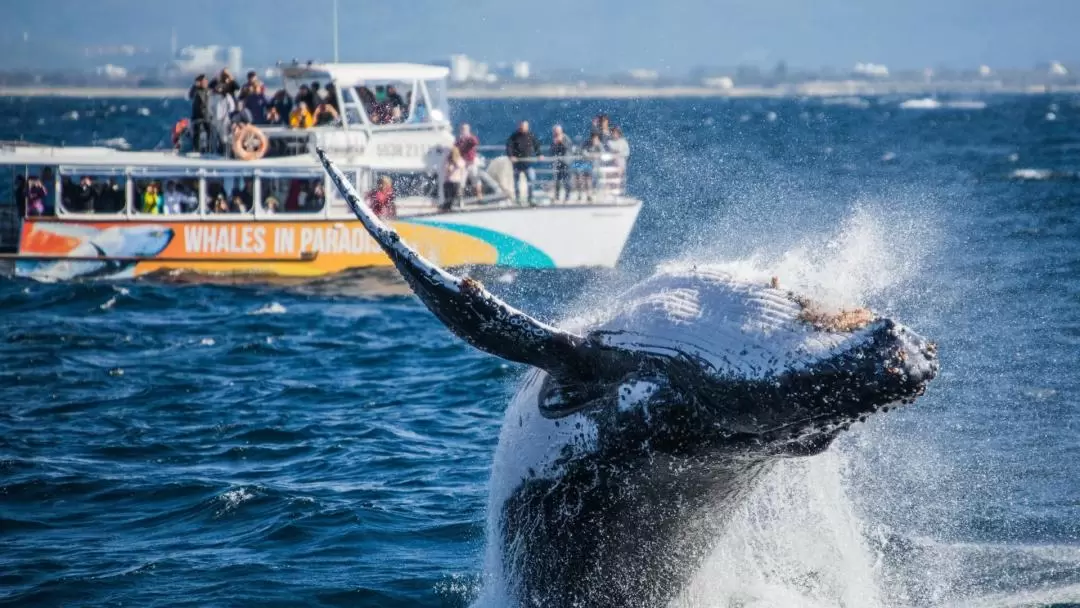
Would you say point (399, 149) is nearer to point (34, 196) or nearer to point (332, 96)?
point (332, 96)

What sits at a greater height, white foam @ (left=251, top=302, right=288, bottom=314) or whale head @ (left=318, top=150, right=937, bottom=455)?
whale head @ (left=318, top=150, right=937, bottom=455)

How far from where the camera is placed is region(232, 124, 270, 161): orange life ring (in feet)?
88.3

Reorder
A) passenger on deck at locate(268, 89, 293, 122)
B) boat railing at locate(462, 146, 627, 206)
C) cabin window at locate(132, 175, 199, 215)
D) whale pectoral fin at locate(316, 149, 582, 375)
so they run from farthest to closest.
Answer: passenger on deck at locate(268, 89, 293, 122), boat railing at locate(462, 146, 627, 206), cabin window at locate(132, 175, 199, 215), whale pectoral fin at locate(316, 149, 582, 375)

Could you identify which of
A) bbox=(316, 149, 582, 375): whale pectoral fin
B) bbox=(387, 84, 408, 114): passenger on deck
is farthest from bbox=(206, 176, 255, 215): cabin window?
bbox=(316, 149, 582, 375): whale pectoral fin

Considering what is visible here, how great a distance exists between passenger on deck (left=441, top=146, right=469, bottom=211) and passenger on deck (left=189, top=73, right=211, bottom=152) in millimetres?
5531

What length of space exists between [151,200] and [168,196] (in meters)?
0.35

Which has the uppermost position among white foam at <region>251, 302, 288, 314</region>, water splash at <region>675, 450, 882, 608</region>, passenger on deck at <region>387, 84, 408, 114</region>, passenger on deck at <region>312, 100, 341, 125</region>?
passenger on deck at <region>387, 84, 408, 114</region>

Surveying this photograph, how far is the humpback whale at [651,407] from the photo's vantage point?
17.7ft

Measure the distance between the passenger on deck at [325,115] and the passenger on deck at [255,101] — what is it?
1.09m

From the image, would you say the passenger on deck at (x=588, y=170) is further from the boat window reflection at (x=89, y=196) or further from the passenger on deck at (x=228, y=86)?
the boat window reflection at (x=89, y=196)

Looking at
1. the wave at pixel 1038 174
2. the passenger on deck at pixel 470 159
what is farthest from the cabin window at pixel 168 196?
the wave at pixel 1038 174

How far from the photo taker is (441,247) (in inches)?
1051

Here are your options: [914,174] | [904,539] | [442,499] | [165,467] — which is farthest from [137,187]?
[914,174]

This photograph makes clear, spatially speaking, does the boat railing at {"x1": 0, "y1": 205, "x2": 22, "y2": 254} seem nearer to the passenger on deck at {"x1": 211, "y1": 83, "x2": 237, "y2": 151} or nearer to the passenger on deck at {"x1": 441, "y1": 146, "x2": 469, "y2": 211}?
the passenger on deck at {"x1": 211, "y1": 83, "x2": 237, "y2": 151}
